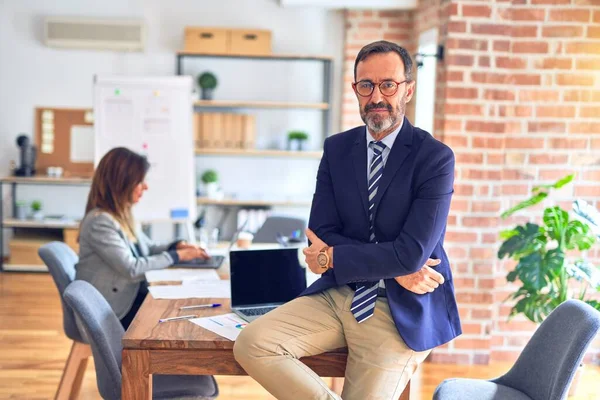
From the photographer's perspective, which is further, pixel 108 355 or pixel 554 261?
pixel 554 261

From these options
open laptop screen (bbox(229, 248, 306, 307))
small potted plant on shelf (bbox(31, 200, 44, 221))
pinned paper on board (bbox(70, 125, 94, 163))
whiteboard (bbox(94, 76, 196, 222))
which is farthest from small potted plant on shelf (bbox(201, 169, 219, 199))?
open laptop screen (bbox(229, 248, 306, 307))

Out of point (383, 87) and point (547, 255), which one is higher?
point (383, 87)

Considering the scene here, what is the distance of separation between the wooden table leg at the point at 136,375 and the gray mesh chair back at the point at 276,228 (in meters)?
2.05

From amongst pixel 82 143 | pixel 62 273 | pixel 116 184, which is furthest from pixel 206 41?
pixel 62 273

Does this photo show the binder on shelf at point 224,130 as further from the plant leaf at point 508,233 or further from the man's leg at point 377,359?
the man's leg at point 377,359

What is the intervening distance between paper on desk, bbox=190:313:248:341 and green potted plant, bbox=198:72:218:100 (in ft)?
14.0

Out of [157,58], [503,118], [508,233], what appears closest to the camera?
[508,233]

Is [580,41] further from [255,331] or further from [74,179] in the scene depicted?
[74,179]

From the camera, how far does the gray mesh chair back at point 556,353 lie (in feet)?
7.55

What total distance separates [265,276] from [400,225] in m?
0.56

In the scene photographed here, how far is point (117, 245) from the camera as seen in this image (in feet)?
10.5

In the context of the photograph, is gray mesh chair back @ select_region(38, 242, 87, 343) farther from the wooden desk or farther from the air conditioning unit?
the air conditioning unit

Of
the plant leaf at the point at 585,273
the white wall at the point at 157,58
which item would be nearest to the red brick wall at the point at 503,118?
the plant leaf at the point at 585,273

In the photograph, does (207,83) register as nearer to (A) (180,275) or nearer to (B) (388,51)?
(A) (180,275)
